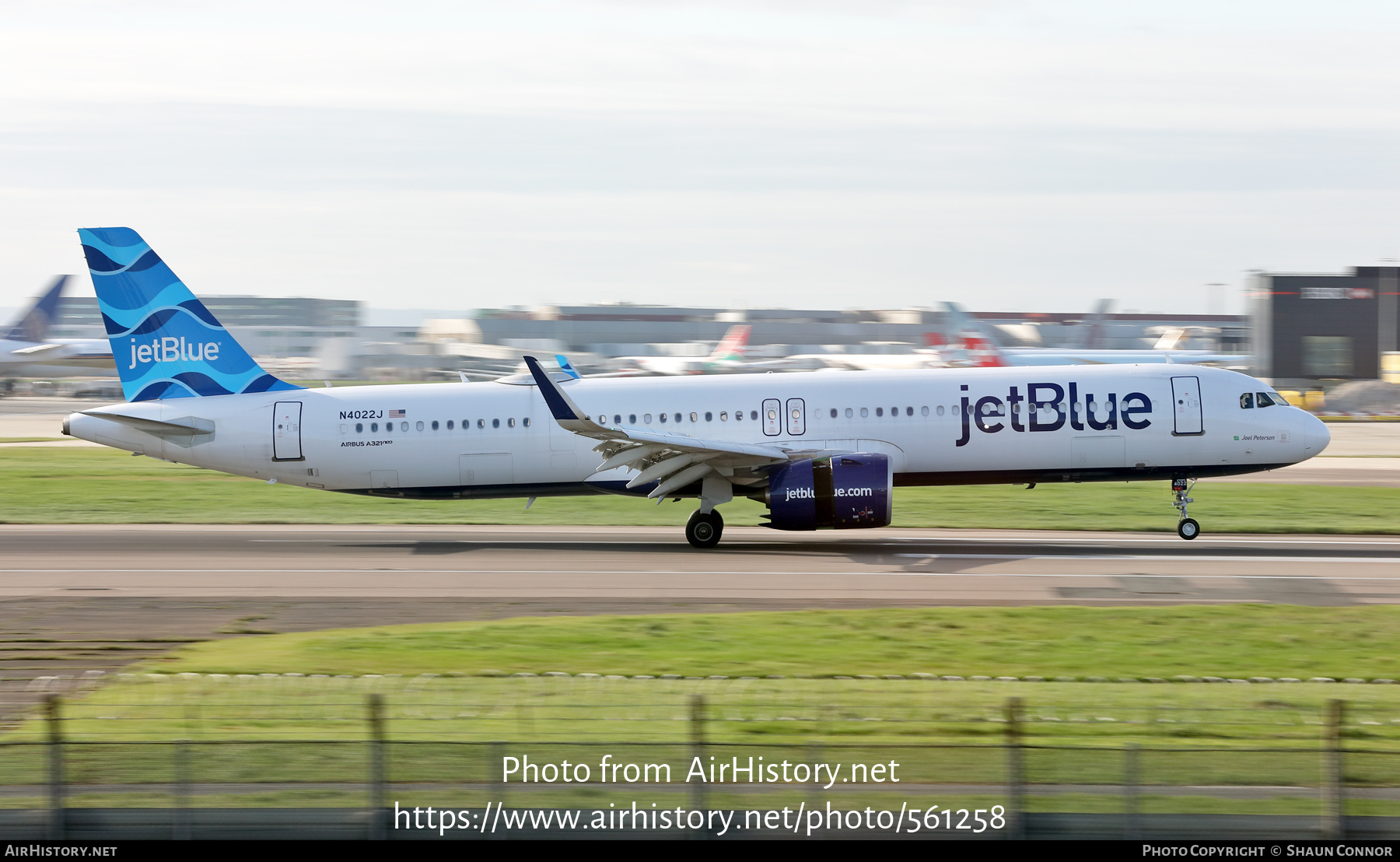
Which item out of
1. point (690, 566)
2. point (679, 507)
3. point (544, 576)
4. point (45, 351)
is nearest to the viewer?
point (544, 576)

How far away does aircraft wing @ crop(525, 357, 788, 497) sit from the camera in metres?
24.0

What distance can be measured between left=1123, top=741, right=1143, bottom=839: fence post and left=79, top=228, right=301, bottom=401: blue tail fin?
24273 mm

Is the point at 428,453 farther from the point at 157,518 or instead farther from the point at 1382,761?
the point at 1382,761

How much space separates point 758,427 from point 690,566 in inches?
159

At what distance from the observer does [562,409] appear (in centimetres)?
2411

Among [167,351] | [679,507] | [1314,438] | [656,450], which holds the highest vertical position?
[167,351]

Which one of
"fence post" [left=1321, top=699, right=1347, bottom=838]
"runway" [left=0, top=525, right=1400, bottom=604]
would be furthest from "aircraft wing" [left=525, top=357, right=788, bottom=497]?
"fence post" [left=1321, top=699, right=1347, bottom=838]

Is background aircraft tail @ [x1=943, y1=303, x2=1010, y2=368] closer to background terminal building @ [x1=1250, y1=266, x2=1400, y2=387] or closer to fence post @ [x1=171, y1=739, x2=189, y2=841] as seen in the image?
background terminal building @ [x1=1250, y1=266, x2=1400, y2=387]

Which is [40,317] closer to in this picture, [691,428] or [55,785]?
[691,428]

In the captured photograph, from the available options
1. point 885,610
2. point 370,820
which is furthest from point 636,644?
point 370,820

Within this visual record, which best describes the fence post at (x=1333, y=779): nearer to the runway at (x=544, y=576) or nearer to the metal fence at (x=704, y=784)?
the metal fence at (x=704, y=784)

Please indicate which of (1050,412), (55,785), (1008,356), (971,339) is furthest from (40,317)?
(55,785)

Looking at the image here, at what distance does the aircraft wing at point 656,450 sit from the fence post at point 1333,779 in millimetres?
17291
